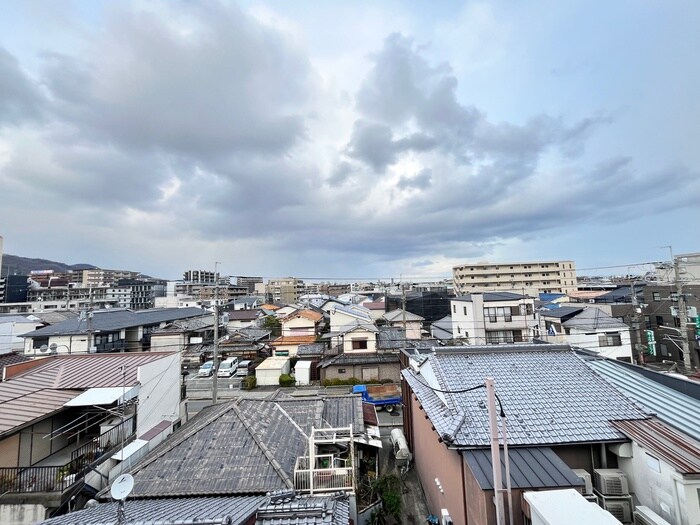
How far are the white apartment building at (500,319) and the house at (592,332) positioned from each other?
1887mm

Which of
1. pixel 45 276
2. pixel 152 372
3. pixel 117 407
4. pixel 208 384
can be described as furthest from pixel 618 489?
pixel 45 276

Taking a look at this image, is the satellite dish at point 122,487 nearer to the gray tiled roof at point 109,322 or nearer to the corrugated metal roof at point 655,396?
the corrugated metal roof at point 655,396

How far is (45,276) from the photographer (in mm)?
108875

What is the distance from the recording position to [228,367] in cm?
3228

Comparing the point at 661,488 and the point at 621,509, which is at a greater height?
the point at 661,488

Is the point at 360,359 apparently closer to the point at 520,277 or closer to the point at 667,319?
the point at 667,319

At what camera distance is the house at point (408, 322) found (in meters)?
37.2

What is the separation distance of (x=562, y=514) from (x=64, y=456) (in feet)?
51.5

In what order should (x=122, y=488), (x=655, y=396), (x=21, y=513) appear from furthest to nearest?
(x=21, y=513) → (x=655, y=396) → (x=122, y=488)

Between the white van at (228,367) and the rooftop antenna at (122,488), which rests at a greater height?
the rooftop antenna at (122,488)

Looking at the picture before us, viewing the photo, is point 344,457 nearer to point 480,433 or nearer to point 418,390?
point 418,390

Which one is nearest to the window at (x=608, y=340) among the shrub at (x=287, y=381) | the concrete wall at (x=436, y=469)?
the concrete wall at (x=436, y=469)

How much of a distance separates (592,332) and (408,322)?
19955mm

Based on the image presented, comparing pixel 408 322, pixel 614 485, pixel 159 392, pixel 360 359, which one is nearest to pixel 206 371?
pixel 360 359
